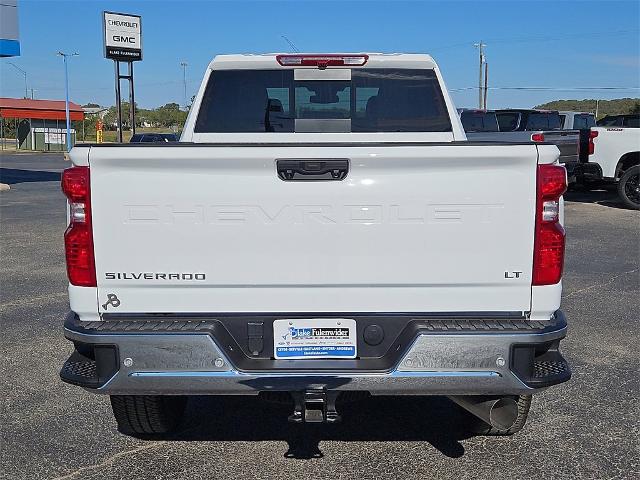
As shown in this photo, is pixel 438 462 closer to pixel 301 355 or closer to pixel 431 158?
pixel 301 355

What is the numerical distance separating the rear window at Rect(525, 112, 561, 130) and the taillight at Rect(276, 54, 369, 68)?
48.1 ft

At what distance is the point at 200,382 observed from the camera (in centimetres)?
311

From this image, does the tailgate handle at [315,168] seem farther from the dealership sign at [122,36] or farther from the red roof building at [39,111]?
the red roof building at [39,111]

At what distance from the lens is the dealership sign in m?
37.2

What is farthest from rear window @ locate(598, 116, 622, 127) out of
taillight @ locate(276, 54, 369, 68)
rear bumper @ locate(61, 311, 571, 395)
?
rear bumper @ locate(61, 311, 571, 395)

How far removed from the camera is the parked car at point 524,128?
15906 mm

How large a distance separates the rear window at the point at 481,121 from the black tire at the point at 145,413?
14494 millimetres

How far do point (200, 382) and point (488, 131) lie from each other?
15.2 m

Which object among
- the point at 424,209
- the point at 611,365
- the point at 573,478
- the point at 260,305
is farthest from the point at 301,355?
the point at 611,365

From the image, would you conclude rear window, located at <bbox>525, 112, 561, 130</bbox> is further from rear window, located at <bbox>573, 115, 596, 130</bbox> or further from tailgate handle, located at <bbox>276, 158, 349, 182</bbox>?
tailgate handle, located at <bbox>276, 158, 349, 182</bbox>

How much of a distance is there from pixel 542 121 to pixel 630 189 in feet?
12.2

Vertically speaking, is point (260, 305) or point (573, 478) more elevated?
point (260, 305)

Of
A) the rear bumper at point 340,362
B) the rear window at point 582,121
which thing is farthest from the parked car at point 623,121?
the rear bumper at point 340,362

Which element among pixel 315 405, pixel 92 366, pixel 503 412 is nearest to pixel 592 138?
pixel 503 412
